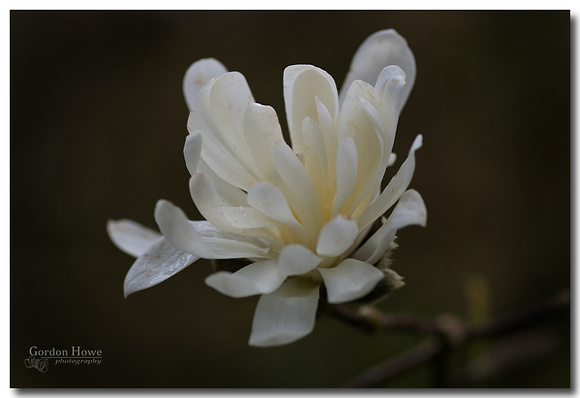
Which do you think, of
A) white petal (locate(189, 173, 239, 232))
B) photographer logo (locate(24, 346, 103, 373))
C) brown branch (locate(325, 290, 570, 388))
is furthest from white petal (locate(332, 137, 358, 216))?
photographer logo (locate(24, 346, 103, 373))

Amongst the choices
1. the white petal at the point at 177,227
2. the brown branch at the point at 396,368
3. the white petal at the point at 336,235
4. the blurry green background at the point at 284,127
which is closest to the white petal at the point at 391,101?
the white petal at the point at 336,235

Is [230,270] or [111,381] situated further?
[111,381]

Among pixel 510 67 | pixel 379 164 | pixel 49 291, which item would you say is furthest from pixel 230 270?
pixel 510 67

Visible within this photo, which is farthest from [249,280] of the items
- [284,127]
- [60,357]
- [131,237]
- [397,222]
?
[284,127]

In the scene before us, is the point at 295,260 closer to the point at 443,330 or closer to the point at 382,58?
the point at 382,58

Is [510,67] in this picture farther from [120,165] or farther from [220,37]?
[120,165]

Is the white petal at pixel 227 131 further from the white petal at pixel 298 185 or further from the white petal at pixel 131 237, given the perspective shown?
the white petal at pixel 131 237

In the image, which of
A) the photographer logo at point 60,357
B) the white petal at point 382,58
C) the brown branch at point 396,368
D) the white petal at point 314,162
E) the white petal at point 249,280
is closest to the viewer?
the white petal at point 249,280
